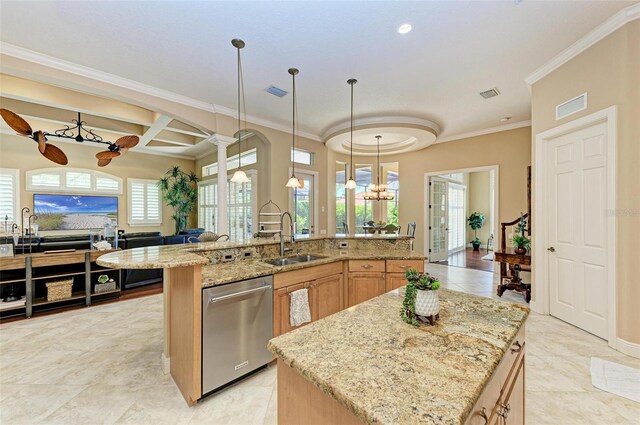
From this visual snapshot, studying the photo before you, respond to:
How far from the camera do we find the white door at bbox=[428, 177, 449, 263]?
6.94 meters

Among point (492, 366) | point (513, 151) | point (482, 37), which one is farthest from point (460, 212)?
point (492, 366)

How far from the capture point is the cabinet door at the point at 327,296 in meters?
2.71

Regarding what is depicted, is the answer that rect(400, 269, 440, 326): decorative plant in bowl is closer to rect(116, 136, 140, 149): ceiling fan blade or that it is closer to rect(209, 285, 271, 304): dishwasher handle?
rect(209, 285, 271, 304): dishwasher handle

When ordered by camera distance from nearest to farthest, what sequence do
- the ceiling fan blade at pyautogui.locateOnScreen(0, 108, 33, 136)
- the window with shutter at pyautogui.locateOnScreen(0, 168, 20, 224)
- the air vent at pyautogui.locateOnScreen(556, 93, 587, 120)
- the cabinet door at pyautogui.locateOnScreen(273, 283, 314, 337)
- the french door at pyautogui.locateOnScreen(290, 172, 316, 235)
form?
the cabinet door at pyautogui.locateOnScreen(273, 283, 314, 337) < the ceiling fan blade at pyautogui.locateOnScreen(0, 108, 33, 136) < the air vent at pyautogui.locateOnScreen(556, 93, 587, 120) < the window with shutter at pyautogui.locateOnScreen(0, 168, 20, 224) < the french door at pyautogui.locateOnScreen(290, 172, 316, 235)

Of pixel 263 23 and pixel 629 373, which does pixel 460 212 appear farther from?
pixel 263 23

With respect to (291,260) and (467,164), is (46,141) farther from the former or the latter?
(467,164)

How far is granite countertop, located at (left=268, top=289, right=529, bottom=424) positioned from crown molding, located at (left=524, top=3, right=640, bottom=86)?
124 inches

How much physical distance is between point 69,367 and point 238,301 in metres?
1.74

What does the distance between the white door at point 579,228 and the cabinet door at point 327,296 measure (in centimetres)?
271

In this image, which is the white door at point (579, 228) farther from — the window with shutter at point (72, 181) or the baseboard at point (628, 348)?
the window with shutter at point (72, 181)

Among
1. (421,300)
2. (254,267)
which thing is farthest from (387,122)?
(421,300)

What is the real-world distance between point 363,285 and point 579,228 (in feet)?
8.38

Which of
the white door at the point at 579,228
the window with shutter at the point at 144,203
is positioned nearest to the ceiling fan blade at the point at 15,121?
the window with shutter at the point at 144,203

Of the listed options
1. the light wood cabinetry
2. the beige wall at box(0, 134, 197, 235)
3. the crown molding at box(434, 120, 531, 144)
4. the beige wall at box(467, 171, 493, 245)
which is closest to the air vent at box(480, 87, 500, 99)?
the crown molding at box(434, 120, 531, 144)
